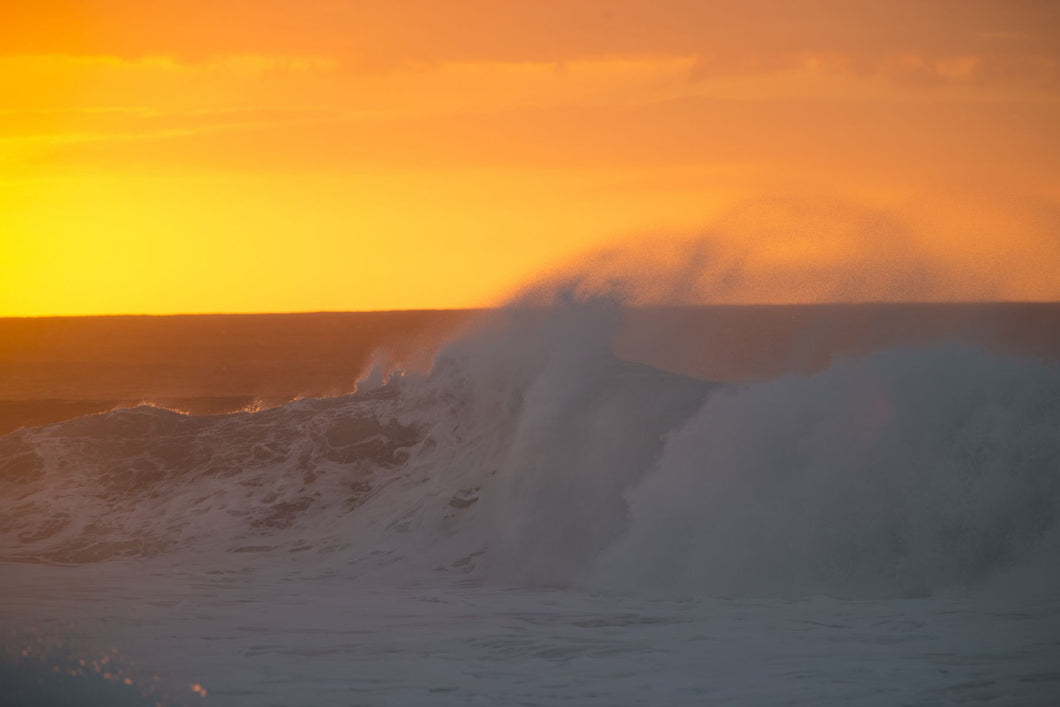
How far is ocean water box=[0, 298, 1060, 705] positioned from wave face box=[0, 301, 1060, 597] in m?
0.04

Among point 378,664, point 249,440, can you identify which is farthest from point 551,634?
point 249,440

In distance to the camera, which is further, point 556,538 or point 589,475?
point 589,475

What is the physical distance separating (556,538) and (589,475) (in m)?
1.12

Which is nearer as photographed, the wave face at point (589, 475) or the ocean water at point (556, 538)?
the ocean water at point (556, 538)

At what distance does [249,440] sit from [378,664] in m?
9.39

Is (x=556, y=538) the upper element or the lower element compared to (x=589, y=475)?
lower

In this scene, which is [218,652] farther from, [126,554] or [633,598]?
[126,554]

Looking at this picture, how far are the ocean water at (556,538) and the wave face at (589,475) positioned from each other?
4 cm

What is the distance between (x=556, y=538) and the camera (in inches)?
482

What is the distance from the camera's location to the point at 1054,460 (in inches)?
427

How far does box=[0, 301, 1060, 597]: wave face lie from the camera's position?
1057cm

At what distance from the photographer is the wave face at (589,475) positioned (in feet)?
34.7

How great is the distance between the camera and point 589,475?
1306 centimetres

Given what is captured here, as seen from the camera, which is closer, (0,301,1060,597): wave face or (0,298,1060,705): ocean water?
(0,298,1060,705): ocean water
